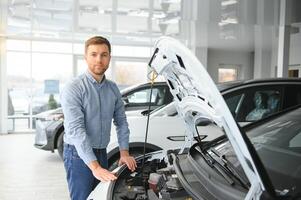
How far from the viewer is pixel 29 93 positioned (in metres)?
11.6

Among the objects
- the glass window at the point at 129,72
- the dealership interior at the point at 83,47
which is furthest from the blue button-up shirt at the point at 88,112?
the glass window at the point at 129,72

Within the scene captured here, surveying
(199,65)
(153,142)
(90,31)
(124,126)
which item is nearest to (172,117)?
(153,142)

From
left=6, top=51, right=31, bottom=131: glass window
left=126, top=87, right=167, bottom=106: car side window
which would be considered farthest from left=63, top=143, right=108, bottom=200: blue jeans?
left=6, top=51, right=31, bottom=131: glass window

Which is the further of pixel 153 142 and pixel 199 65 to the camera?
pixel 153 142

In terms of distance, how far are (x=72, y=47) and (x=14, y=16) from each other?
426cm

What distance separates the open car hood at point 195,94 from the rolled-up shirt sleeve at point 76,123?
1.90 ft

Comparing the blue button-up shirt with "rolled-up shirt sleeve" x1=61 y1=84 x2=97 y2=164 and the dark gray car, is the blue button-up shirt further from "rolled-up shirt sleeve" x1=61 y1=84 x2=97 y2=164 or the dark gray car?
the dark gray car

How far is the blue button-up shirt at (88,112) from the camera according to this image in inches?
85.9

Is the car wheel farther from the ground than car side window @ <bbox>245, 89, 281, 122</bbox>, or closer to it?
closer to it

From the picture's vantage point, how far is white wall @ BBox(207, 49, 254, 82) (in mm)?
13808

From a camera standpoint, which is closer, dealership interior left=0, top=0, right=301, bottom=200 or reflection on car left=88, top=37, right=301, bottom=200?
reflection on car left=88, top=37, right=301, bottom=200

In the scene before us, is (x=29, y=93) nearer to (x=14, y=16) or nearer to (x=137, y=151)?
(x=14, y=16)

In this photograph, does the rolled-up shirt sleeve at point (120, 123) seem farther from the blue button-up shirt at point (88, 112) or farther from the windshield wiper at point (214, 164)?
the windshield wiper at point (214, 164)

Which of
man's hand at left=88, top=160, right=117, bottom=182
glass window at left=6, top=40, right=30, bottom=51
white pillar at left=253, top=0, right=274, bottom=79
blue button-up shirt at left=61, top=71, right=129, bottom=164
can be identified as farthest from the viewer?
glass window at left=6, top=40, right=30, bottom=51
